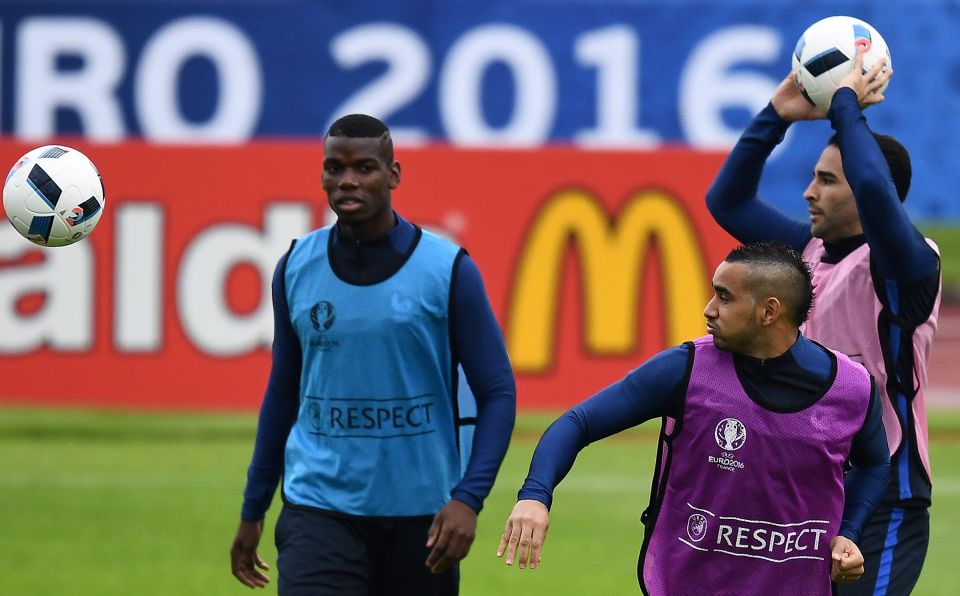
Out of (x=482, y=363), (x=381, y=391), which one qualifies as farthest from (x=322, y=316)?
(x=482, y=363)

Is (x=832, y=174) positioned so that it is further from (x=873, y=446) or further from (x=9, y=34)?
(x=9, y=34)

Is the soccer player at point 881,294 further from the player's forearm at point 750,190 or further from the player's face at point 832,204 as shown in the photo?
the player's forearm at point 750,190

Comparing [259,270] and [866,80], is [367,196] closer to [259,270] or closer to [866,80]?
[866,80]

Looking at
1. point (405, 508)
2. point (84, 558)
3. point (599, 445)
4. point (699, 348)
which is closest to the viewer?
point (699, 348)

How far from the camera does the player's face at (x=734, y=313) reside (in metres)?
4.86

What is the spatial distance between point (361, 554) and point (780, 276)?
1.66 meters

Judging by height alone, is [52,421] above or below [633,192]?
below

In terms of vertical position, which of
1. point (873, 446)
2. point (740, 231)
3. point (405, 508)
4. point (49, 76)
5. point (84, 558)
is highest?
Result: point (49, 76)

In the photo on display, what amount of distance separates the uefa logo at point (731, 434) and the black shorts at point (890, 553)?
77cm

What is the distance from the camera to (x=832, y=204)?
5656 millimetres

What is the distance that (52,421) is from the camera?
50.9ft

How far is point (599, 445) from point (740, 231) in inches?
355

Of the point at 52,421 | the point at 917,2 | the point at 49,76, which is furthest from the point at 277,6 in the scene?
the point at 52,421

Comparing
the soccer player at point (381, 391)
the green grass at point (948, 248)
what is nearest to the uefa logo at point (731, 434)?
the soccer player at point (381, 391)
